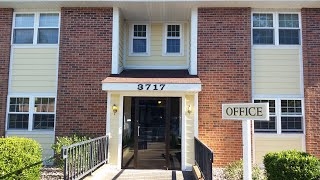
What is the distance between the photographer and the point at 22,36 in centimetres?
1262

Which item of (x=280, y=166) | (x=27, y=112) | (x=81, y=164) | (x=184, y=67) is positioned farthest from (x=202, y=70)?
(x=27, y=112)

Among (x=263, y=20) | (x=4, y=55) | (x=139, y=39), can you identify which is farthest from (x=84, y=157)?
(x=263, y=20)

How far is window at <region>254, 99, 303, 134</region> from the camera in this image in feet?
39.1

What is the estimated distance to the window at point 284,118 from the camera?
1193 centimetres

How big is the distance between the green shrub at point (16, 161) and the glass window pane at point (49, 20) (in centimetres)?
523

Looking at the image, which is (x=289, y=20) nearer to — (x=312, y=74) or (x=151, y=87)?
(x=312, y=74)

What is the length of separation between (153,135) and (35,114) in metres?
4.41

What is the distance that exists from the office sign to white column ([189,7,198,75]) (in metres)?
6.30

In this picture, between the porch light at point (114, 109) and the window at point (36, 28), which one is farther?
the window at point (36, 28)

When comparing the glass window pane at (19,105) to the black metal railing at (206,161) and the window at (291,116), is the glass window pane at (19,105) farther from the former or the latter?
the window at (291,116)

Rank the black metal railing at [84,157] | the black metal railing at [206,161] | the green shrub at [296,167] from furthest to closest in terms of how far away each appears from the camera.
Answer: the green shrub at [296,167]
the black metal railing at [84,157]
the black metal railing at [206,161]

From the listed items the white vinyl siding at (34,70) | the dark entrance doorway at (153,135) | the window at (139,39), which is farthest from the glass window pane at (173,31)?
the white vinyl siding at (34,70)

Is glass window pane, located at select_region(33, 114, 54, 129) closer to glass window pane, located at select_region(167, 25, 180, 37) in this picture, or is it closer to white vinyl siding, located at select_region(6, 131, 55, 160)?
white vinyl siding, located at select_region(6, 131, 55, 160)

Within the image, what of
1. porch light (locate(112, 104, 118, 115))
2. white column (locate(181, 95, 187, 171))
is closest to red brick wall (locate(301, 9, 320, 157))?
white column (locate(181, 95, 187, 171))
